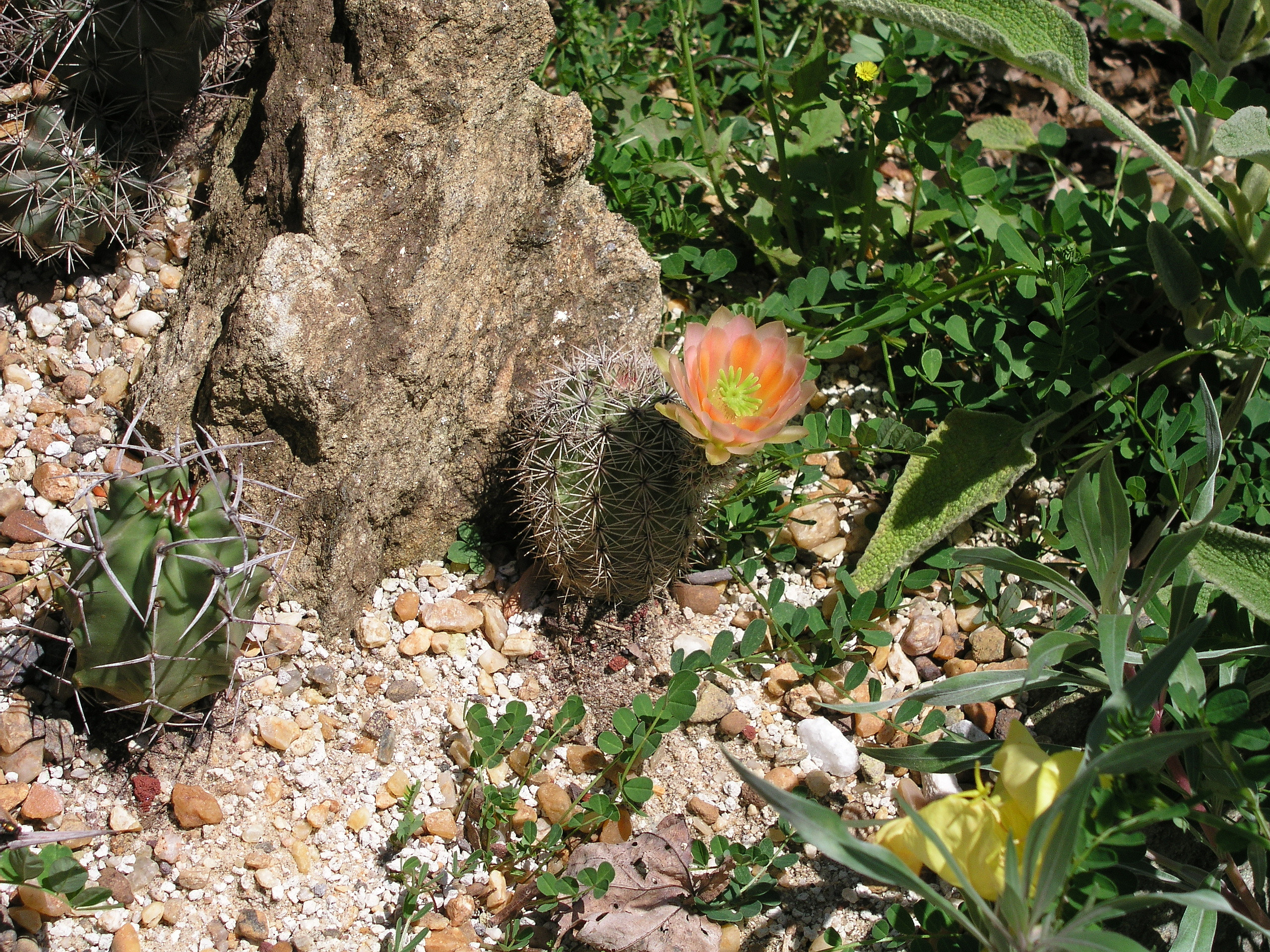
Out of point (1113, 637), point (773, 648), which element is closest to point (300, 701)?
point (773, 648)

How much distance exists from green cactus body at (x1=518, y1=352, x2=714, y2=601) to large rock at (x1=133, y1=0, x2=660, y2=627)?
0.26 meters

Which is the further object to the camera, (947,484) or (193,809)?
(947,484)

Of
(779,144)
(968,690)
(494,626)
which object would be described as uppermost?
(779,144)

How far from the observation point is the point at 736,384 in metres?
2.00

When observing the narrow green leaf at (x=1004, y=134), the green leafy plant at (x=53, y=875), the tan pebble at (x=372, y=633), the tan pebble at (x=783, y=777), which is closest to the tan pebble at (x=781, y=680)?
the tan pebble at (x=783, y=777)

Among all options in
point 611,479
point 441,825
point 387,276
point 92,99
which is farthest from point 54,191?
point 441,825

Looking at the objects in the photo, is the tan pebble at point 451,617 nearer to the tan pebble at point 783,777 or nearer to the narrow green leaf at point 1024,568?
the tan pebble at point 783,777

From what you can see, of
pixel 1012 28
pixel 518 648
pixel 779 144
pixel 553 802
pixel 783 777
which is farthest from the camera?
pixel 779 144

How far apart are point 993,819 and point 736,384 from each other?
0.93 m

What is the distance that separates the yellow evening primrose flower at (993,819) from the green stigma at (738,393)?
0.79m

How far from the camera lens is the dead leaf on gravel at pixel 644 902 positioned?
1.89 meters

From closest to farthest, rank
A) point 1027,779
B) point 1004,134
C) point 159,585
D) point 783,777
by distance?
point 1027,779 < point 159,585 < point 783,777 < point 1004,134

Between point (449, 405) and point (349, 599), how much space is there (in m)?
0.51

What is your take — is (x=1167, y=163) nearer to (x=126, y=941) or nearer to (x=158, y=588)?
(x=158, y=588)
